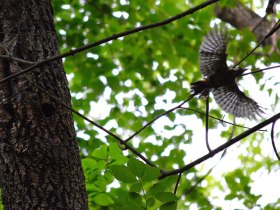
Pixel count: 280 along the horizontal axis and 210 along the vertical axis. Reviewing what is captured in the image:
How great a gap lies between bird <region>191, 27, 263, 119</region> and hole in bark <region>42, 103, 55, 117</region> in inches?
19.1

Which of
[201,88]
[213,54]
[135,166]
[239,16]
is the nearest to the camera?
[135,166]

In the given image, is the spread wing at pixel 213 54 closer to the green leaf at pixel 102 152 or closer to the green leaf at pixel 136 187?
the green leaf at pixel 102 152

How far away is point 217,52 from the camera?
182 cm

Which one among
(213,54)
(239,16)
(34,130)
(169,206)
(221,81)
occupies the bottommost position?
(169,206)

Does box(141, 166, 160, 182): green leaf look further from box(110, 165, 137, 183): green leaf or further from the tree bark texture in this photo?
the tree bark texture

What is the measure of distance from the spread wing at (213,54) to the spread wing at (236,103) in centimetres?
9

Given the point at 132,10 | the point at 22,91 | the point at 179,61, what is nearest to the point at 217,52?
the point at 22,91

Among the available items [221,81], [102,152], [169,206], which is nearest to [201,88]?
[221,81]

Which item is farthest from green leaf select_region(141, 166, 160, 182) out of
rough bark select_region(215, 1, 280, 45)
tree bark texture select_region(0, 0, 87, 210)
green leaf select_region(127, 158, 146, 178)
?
rough bark select_region(215, 1, 280, 45)

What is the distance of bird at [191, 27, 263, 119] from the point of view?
1718 millimetres

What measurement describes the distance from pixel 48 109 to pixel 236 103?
0.77 m

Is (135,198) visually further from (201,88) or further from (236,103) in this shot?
(236,103)

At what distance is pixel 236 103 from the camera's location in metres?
1.94

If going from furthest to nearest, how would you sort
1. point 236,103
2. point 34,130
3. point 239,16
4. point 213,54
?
point 239,16
point 236,103
point 213,54
point 34,130
